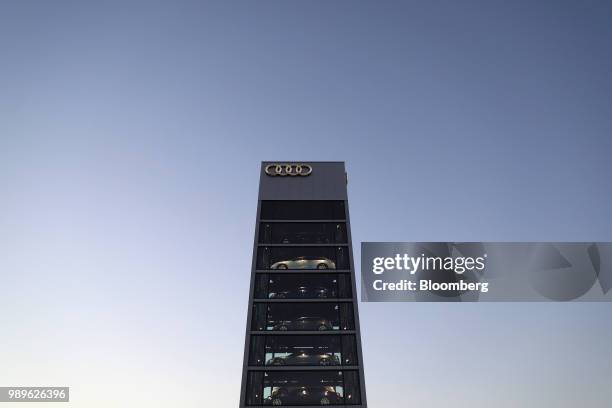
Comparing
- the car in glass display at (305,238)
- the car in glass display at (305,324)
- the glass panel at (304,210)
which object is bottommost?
the car in glass display at (305,324)

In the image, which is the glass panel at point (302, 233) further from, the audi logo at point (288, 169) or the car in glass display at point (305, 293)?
the audi logo at point (288, 169)

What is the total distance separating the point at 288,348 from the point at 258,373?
6.24m

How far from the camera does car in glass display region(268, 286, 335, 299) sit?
8575 cm

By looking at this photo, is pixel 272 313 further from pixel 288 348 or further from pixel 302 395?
pixel 302 395

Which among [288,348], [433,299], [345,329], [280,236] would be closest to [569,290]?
[433,299]

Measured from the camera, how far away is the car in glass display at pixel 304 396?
72562 millimetres

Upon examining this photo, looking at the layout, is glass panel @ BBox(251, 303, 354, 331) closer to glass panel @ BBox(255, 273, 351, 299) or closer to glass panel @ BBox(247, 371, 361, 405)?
glass panel @ BBox(255, 273, 351, 299)

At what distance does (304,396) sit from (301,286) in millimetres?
18122

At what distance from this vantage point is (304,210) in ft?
323

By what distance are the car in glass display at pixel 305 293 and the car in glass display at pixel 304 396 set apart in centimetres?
1378

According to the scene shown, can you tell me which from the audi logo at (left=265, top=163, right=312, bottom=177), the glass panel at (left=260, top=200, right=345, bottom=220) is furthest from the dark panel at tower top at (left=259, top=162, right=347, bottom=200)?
the glass panel at (left=260, top=200, right=345, bottom=220)

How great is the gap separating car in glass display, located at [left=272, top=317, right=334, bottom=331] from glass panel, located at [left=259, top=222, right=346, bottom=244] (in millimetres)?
15040

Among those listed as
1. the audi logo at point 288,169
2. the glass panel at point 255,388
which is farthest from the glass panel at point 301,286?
the audi logo at point 288,169

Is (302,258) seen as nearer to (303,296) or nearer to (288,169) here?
(303,296)
